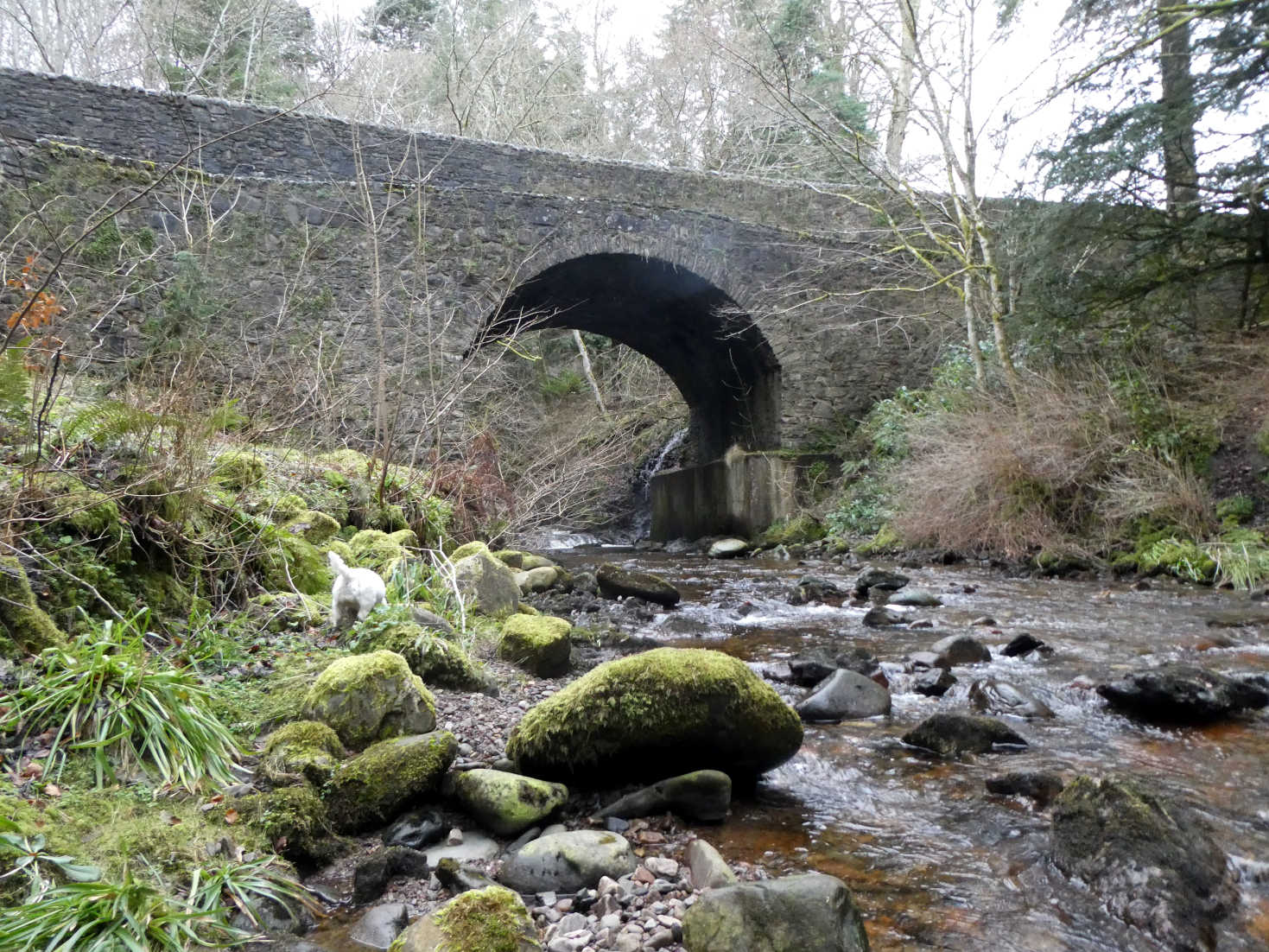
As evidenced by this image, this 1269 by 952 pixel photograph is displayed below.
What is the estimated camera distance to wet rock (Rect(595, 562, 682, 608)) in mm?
7793

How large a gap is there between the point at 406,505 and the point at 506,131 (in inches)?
671

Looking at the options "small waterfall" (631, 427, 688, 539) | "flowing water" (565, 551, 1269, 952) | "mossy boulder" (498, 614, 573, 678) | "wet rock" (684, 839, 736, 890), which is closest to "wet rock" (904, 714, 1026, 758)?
"flowing water" (565, 551, 1269, 952)

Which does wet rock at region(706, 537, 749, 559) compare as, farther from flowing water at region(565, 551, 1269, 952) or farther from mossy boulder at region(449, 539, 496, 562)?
mossy boulder at region(449, 539, 496, 562)

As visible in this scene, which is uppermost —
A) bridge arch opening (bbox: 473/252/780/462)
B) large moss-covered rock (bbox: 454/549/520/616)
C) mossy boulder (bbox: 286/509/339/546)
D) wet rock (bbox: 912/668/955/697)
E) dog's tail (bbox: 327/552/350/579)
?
bridge arch opening (bbox: 473/252/780/462)

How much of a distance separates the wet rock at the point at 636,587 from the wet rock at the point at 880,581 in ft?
5.74

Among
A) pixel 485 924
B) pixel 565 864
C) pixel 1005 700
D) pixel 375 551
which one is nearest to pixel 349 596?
pixel 375 551

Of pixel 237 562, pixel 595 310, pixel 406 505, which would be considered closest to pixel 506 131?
pixel 595 310

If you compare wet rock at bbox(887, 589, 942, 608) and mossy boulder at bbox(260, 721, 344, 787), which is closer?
mossy boulder at bbox(260, 721, 344, 787)

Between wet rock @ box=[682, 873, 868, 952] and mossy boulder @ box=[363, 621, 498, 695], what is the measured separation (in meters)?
2.06

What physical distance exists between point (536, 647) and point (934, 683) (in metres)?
2.02

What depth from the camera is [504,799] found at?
2.57 m

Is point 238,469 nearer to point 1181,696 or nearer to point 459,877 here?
point 459,877

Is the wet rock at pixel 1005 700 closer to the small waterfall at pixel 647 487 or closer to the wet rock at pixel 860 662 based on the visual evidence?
the wet rock at pixel 860 662

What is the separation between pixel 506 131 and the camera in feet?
70.1
